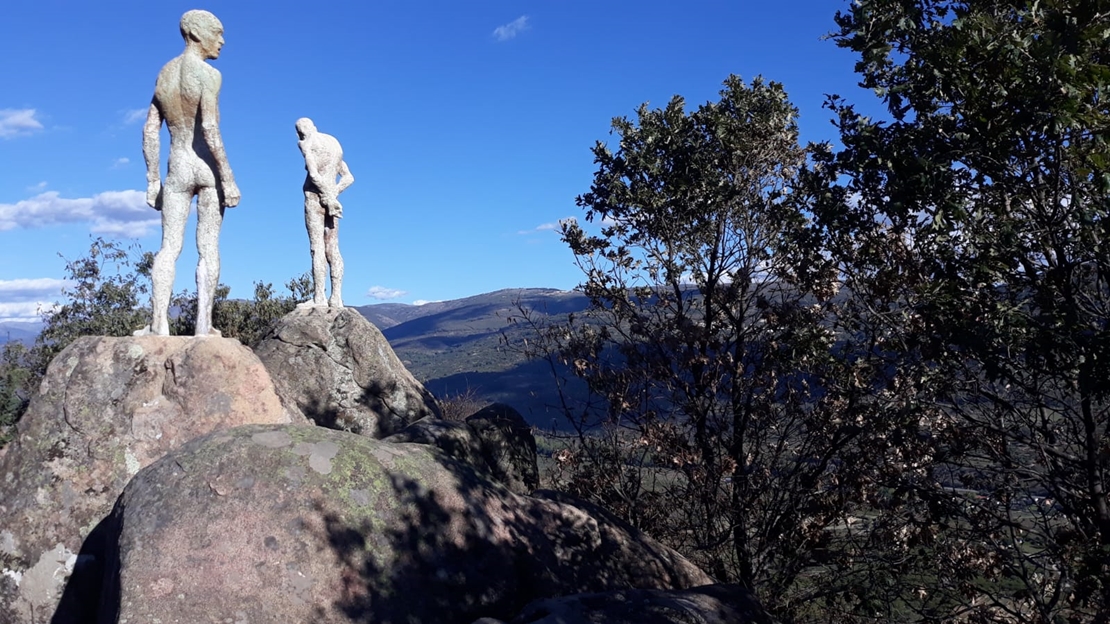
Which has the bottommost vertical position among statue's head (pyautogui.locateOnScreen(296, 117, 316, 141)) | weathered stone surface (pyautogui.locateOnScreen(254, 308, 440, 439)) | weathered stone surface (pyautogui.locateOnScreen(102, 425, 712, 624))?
weathered stone surface (pyautogui.locateOnScreen(102, 425, 712, 624))

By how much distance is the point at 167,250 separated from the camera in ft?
34.4

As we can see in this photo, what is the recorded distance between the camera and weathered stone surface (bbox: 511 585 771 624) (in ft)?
19.5

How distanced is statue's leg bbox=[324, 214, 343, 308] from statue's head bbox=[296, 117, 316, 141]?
4.68 ft

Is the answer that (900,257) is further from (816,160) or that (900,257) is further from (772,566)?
(772,566)

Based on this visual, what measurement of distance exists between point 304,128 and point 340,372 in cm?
432

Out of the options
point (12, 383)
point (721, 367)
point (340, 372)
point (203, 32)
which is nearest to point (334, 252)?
point (340, 372)

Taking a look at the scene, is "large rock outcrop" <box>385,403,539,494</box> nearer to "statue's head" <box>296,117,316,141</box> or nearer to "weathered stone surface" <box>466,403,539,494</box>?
"weathered stone surface" <box>466,403,539,494</box>

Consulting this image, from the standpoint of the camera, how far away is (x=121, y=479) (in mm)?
8711

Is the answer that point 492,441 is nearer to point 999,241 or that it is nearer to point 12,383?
point 999,241

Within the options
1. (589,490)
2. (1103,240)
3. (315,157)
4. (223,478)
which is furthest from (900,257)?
(315,157)

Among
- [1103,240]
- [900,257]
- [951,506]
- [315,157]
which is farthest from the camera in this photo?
[315,157]

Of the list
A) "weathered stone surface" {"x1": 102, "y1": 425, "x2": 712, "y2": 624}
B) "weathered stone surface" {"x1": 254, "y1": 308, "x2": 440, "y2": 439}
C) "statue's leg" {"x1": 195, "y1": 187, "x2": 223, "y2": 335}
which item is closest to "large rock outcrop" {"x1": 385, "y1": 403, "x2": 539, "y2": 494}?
"weathered stone surface" {"x1": 254, "y1": 308, "x2": 440, "y2": 439}

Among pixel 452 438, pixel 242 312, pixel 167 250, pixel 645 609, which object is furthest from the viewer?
pixel 242 312

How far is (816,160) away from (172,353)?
783 cm
